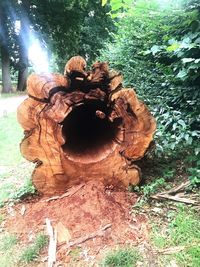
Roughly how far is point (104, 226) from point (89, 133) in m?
1.29

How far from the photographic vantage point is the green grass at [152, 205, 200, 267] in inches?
87.8

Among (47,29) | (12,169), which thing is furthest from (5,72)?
(12,169)

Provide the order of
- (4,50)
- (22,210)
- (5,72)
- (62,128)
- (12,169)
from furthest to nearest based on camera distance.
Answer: (4,50) → (5,72) → (12,169) → (62,128) → (22,210)

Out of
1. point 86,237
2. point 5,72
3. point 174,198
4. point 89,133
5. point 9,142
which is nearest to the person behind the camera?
point 86,237

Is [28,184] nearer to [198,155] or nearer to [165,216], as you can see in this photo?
[165,216]

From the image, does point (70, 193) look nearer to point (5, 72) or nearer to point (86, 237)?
point (86, 237)

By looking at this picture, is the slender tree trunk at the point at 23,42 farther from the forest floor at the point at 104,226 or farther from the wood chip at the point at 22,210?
the wood chip at the point at 22,210

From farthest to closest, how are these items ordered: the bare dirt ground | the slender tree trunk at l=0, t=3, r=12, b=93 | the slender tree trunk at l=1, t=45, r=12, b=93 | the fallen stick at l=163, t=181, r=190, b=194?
the slender tree trunk at l=1, t=45, r=12, b=93
the slender tree trunk at l=0, t=3, r=12, b=93
the bare dirt ground
the fallen stick at l=163, t=181, r=190, b=194

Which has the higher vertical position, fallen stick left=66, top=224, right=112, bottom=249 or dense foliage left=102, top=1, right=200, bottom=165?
dense foliage left=102, top=1, right=200, bottom=165

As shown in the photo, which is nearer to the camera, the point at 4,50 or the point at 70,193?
the point at 70,193

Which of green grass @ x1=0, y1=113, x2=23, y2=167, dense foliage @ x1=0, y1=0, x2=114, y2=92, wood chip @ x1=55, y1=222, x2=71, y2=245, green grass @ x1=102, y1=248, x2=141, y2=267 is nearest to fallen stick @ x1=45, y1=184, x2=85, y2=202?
wood chip @ x1=55, y1=222, x2=71, y2=245

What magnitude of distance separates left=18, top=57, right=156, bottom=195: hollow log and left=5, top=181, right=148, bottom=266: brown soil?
167 mm

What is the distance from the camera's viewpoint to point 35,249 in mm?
2449

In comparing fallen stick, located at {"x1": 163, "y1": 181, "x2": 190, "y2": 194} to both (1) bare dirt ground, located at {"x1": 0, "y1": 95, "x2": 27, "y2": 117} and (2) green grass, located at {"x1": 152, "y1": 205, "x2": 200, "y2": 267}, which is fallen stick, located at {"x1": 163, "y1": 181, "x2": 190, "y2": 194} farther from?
(1) bare dirt ground, located at {"x1": 0, "y1": 95, "x2": 27, "y2": 117}
